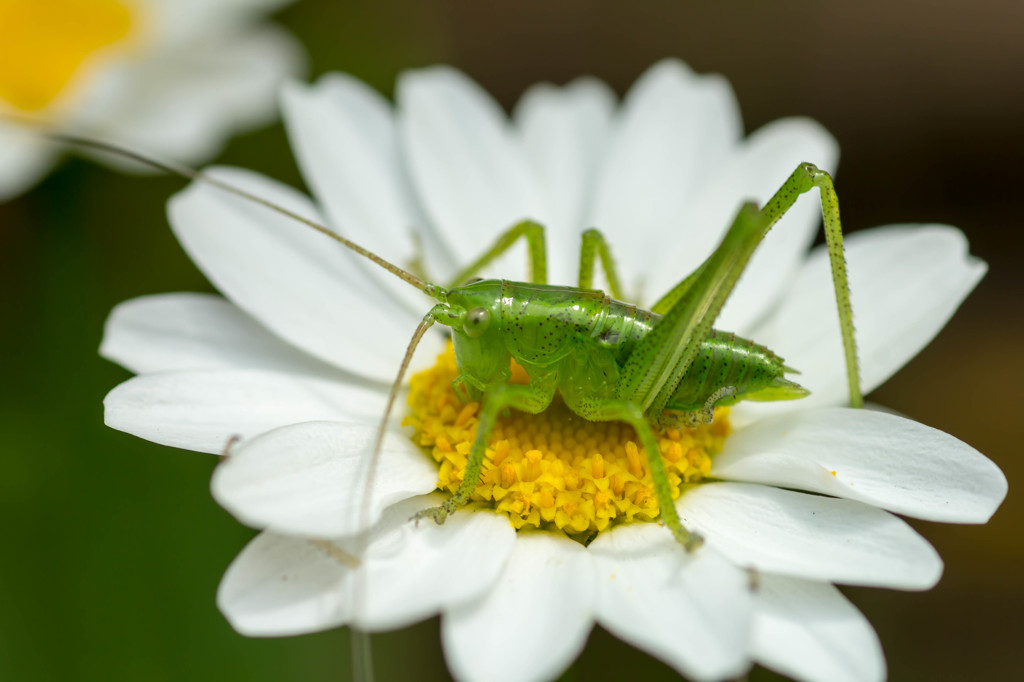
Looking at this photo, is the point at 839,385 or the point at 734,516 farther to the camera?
the point at 839,385

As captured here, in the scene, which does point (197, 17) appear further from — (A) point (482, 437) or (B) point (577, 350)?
(A) point (482, 437)

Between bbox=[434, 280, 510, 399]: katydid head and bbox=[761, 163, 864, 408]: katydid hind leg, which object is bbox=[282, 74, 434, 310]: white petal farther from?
bbox=[761, 163, 864, 408]: katydid hind leg

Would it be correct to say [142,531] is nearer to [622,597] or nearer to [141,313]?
[141,313]

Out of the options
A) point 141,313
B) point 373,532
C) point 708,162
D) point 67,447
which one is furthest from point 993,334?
point 67,447

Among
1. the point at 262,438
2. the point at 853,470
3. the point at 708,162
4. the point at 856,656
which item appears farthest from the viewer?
the point at 708,162

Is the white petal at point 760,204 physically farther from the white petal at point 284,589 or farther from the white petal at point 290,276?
the white petal at point 284,589

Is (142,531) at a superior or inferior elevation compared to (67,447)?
inferior

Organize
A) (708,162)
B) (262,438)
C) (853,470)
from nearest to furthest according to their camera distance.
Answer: (262,438)
(853,470)
(708,162)

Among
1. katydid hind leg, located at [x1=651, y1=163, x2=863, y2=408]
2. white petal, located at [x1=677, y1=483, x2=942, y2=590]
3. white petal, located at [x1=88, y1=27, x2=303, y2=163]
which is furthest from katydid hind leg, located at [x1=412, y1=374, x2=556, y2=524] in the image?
white petal, located at [x1=88, y1=27, x2=303, y2=163]
